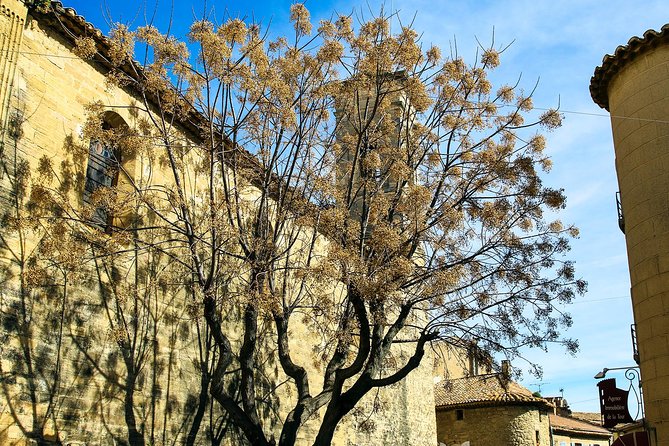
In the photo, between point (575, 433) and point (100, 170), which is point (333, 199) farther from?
point (575, 433)

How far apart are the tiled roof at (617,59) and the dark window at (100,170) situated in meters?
9.34

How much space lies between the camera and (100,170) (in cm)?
1129

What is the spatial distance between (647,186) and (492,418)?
18.7 metres

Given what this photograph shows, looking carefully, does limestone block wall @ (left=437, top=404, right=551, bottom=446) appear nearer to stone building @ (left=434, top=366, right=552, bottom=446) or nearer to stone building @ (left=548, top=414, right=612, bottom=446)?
stone building @ (left=434, top=366, right=552, bottom=446)

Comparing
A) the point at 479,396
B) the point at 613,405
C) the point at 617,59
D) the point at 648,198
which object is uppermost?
the point at 617,59

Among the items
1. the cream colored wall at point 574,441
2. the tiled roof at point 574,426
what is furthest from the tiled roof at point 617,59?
the cream colored wall at point 574,441

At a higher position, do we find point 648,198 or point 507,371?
A: point 648,198

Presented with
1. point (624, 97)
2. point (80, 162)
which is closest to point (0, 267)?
point (80, 162)

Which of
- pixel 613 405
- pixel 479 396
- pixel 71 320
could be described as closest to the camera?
pixel 71 320

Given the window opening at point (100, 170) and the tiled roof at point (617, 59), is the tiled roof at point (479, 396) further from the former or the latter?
the window opening at point (100, 170)

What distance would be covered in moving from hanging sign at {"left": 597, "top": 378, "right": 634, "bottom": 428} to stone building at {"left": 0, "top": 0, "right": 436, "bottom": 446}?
23.7 ft

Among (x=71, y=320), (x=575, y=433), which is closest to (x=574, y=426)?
(x=575, y=433)

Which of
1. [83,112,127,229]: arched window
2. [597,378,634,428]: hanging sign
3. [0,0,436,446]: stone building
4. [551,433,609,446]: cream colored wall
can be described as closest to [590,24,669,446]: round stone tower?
[597,378,634,428]: hanging sign

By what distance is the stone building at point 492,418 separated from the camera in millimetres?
27859
